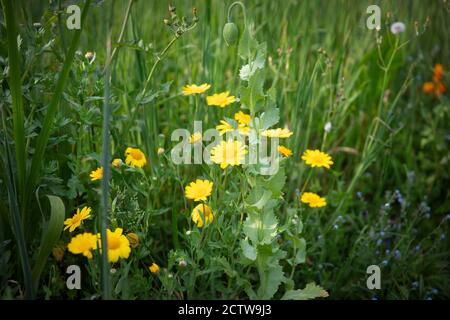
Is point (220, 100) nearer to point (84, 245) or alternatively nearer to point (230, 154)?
point (230, 154)

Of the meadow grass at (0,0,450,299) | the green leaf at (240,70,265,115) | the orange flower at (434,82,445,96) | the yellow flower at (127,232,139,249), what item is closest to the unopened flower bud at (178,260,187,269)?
the meadow grass at (0,0,450,299)

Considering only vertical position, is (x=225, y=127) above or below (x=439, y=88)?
below

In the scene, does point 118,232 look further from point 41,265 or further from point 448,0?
point 448,0

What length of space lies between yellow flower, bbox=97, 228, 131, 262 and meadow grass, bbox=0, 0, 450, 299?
32mm

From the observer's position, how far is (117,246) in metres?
Answer: 1.22

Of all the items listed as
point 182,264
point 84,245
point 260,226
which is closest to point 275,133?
point 260,226

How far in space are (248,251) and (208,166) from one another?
34cm

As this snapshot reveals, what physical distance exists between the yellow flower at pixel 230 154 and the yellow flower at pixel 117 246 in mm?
247

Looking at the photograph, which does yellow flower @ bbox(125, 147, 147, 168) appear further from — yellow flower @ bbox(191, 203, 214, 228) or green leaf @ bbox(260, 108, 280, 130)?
green leaf @ bbox(260, 108, 280, 130)

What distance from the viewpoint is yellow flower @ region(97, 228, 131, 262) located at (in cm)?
120

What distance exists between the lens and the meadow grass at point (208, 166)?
1.32 metres

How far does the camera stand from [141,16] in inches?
86.0
